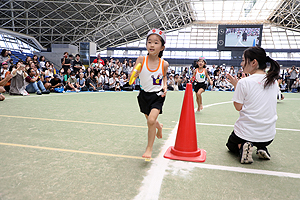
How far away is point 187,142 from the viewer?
2.82m

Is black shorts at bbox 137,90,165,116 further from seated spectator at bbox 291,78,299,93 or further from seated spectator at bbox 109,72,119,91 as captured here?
seated spectator at bbox 291,78,299,93

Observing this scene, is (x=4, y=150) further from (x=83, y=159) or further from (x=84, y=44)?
(x=84, y=44)

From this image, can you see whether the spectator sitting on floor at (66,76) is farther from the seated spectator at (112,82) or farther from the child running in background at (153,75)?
the child running in background at (153,75)

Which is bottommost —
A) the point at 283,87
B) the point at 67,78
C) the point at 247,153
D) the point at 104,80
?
the point at 247,153

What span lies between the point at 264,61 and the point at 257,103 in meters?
0.53

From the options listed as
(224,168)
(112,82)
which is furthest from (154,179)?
(112,82)

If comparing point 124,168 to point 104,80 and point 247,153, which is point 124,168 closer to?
point 247,153

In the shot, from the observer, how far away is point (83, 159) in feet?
8.57

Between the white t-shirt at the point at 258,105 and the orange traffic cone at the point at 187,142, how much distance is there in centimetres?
59

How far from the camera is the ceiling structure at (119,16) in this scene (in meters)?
29.8

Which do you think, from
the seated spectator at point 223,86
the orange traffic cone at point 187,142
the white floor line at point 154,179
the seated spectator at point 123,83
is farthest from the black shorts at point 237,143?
the seated spectator at point 223,86

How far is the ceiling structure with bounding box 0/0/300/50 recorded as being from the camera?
1173 inches

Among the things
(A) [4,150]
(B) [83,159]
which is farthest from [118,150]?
(A) [4,150]

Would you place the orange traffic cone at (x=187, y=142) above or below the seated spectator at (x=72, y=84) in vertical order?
below
